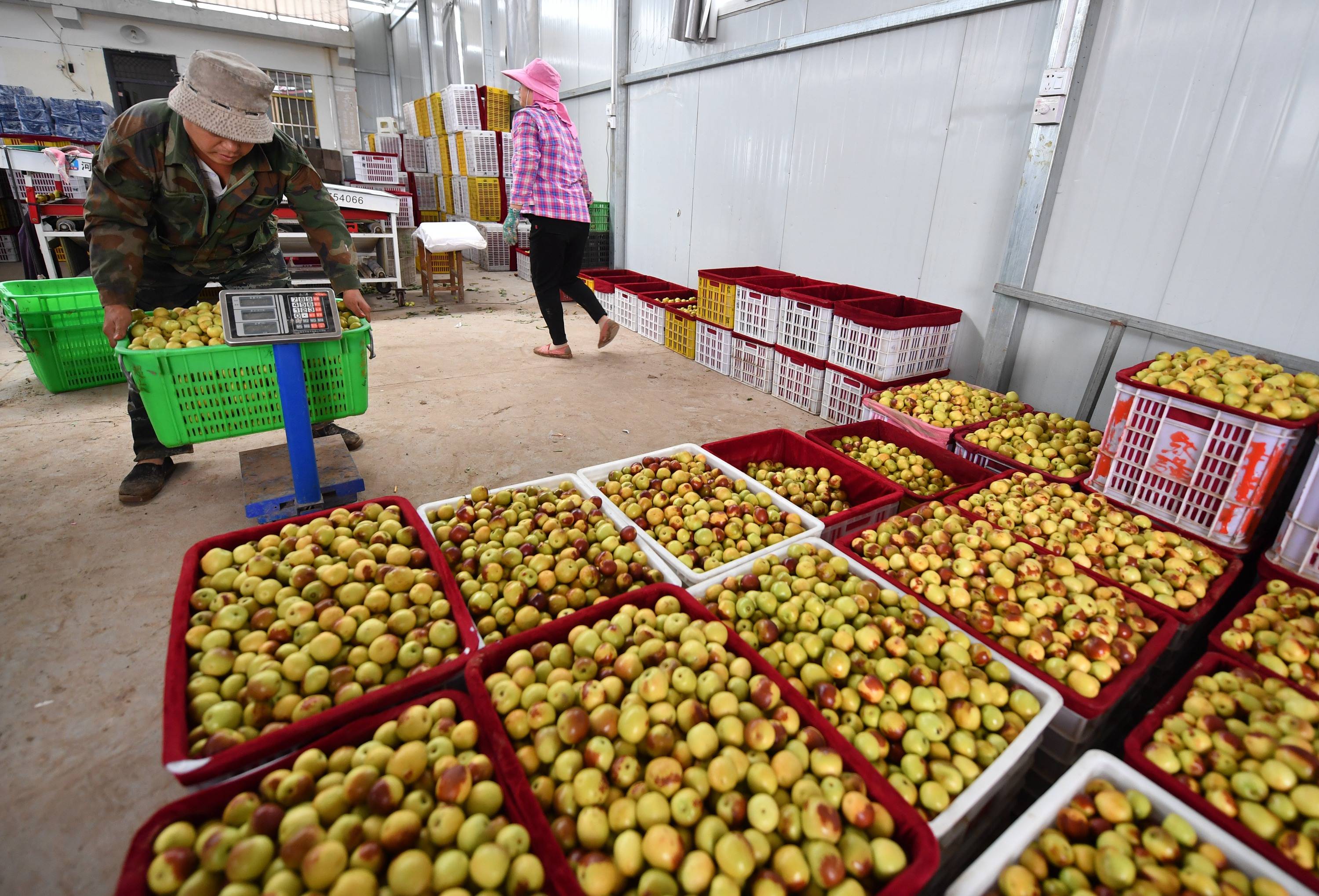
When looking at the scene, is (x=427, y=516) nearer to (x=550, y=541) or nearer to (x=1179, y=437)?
(x=550, y=541)

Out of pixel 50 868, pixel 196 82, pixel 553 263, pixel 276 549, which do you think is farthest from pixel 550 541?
pixel 553 263

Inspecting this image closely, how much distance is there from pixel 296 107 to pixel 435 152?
31.6 ft

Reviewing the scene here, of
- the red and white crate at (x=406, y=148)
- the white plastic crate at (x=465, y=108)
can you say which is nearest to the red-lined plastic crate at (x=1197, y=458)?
the white plastic crate at (x=465, y=108)

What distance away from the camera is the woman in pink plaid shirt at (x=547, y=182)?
4.88m

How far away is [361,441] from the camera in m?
3.75

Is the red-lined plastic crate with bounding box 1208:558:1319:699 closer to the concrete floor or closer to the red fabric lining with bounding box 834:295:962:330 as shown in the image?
the red fabric lining with bounding box 834:295:962:330

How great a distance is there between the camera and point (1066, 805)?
1.23 metres

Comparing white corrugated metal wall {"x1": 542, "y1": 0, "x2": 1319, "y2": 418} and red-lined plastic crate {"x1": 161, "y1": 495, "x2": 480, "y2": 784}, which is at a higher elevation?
white corrugated metal wall {"x1": 542, "y1": 0, "x2": 1319, "y2": 418}

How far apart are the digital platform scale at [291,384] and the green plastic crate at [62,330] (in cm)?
209

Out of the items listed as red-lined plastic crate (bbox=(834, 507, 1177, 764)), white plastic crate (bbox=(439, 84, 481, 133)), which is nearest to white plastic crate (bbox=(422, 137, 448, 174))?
white plastic crate (bbox=(439, 84, 481, 133))

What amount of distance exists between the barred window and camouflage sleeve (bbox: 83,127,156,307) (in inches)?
695

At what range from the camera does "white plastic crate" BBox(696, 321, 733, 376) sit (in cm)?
530

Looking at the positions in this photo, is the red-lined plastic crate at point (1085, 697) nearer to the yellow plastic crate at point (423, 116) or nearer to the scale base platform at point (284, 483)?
the scale base platform at point (284, 483)

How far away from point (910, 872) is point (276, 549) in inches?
66.4
